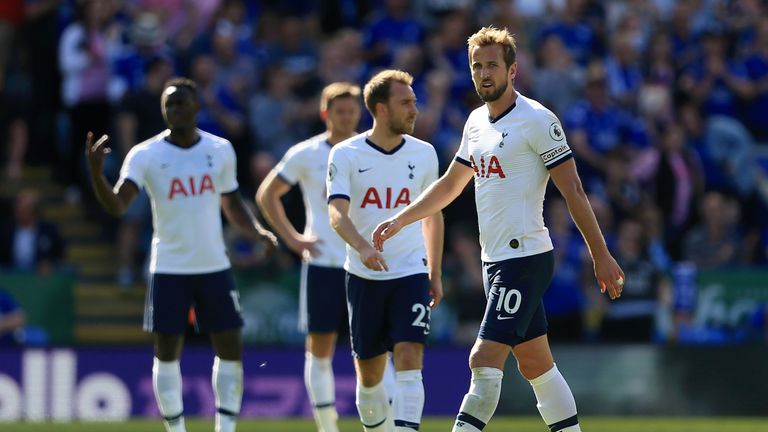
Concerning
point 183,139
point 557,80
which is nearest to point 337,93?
point 183,139

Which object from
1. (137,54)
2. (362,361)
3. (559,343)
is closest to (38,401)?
(137,54)

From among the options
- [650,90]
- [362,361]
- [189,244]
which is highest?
[650,90]

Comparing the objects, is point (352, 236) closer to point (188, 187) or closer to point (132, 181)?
point (188, 187)

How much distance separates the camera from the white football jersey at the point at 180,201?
11.2 m

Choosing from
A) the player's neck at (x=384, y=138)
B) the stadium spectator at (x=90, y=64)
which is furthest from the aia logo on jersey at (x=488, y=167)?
the stadium spectator at (x=90, y=64)

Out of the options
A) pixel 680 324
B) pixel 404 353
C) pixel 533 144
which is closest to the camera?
pixel 533 144

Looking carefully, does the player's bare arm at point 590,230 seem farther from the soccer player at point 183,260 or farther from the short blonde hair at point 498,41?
the soccer player at point 183,260

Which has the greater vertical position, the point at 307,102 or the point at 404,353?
the point at 307,102

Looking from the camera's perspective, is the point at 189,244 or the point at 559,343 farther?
the point at 559,343

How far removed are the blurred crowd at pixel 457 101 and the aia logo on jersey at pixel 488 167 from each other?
7930mm

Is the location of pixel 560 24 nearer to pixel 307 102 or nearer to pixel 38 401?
pixel 307 102

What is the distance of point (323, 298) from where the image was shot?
1188cm

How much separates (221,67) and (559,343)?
19.3 ft

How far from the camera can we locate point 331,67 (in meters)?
18.5
